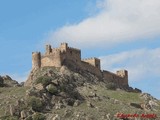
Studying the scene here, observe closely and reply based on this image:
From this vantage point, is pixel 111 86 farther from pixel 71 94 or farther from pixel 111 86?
pixel 71 94

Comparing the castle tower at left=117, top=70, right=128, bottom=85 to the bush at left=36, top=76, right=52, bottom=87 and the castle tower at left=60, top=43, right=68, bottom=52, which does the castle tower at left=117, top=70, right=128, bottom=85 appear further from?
the bush at left=36, top=76, right=52, bottom=87

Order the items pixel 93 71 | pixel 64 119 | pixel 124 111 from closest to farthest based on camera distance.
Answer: pixel 64 119 < pixel 124 111 < pixel 93 71

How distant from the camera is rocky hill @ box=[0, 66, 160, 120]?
106562 mm

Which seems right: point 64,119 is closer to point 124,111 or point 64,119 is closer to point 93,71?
point 124,111

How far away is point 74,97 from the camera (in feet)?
388

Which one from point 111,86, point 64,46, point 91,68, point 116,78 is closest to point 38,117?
point 64,46

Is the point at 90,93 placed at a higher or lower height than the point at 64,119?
higher

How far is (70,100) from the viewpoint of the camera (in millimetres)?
114750

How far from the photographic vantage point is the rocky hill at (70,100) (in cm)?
10656

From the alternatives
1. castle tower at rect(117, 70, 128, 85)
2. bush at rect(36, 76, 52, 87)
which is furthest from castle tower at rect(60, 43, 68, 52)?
castle tower at rect(117, 70, 128, 85)

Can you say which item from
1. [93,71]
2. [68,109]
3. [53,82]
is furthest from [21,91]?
[93,71]

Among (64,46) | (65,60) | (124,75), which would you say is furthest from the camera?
(124,75)

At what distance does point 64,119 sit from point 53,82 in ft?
49.8

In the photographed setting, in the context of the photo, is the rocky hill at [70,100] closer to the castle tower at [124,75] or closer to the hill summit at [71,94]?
the hill summit at [71,94]
